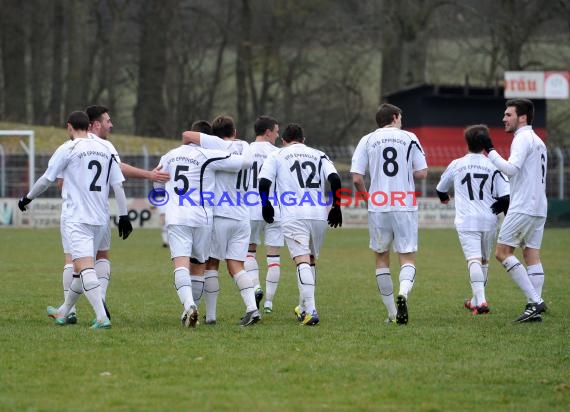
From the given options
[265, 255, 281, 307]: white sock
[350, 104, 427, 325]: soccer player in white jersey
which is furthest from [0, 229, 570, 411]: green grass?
[350, 104, 427, 325]: soccer player in white jersey

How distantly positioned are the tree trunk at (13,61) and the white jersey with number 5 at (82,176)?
34508 mm

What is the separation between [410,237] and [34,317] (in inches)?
157

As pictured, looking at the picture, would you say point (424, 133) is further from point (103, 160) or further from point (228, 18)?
point (103, 160)

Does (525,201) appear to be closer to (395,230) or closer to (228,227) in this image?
(395,230)

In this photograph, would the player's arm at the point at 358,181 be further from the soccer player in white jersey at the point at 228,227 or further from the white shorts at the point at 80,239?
the white shorts at the point at 80,239

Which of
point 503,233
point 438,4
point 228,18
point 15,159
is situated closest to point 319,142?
point 228,18

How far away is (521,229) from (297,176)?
2.35 meters

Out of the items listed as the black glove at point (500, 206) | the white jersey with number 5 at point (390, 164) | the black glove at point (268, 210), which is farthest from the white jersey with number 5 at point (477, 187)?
the black glove at point (268, 210)

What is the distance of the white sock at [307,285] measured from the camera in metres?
10.9

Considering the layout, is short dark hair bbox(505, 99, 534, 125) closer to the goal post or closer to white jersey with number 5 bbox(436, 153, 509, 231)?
white jersey with number 5 bbox(436, 153, 509, 231)

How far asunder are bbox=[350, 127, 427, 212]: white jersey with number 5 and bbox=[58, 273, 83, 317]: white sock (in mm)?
2877

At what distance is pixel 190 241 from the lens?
1052 cm

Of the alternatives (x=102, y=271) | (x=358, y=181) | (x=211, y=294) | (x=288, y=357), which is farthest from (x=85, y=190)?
(x=288, y=357)

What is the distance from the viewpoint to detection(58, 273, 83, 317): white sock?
10711mm
